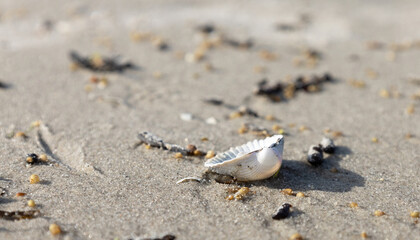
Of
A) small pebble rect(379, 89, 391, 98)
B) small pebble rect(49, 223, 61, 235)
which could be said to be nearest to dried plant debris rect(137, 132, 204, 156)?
small pebble rect(49, 223, 61, 235)

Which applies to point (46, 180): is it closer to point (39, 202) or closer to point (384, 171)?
point (39, 202)

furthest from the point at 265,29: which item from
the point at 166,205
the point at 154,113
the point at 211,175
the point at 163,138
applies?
the point at 166,205

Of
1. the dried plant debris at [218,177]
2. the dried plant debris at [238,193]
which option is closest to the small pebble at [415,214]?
the dried plant debris at [238,193]

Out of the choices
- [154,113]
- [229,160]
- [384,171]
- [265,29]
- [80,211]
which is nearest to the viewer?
[80,211]

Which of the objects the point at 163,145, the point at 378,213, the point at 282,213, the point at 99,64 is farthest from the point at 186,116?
the point at 378,213

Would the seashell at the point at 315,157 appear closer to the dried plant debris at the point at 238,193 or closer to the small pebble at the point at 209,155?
the dried plant debris at the point at 238,193
